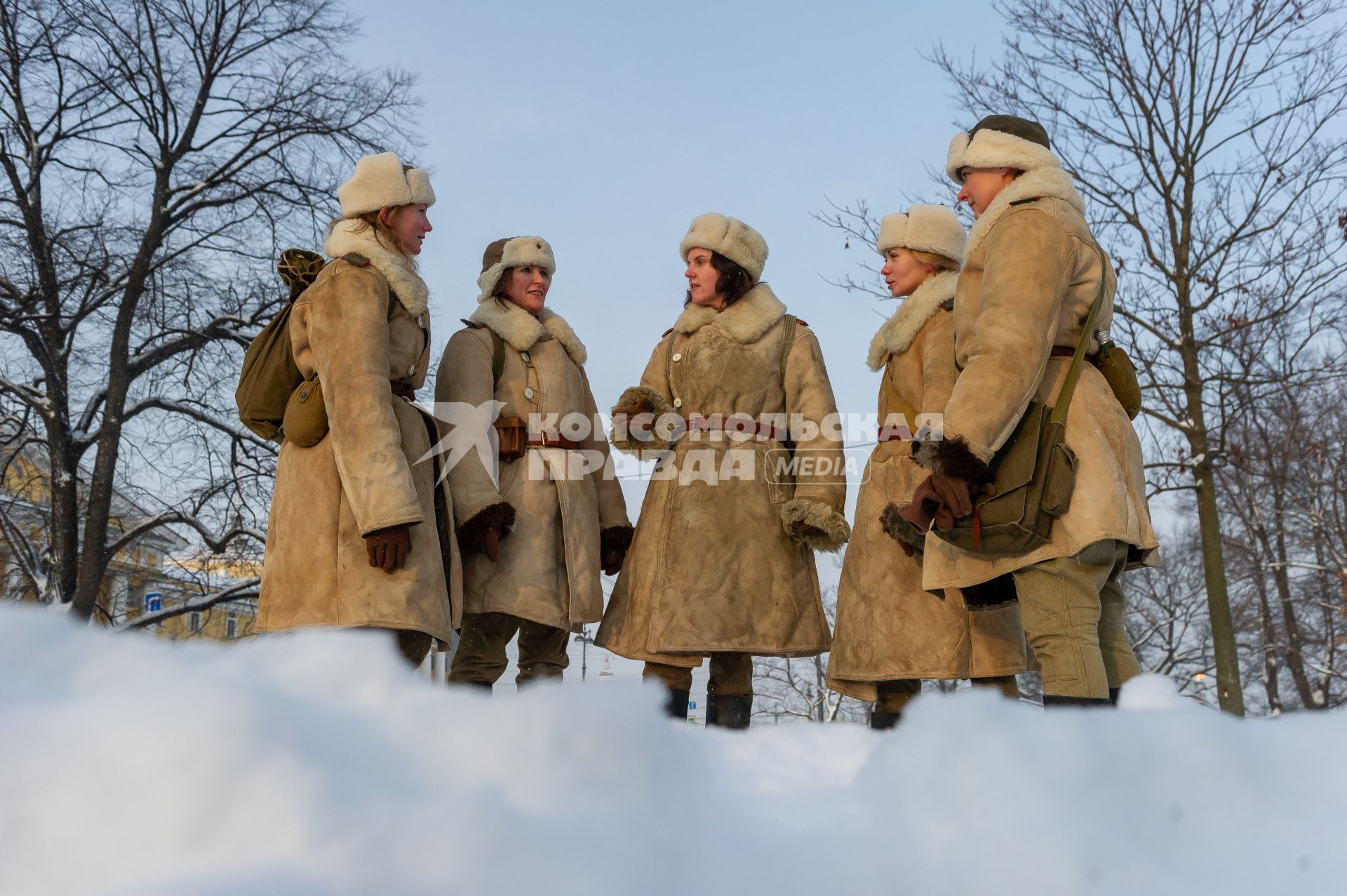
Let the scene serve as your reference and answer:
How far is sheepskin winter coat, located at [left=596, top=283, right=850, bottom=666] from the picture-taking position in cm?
448

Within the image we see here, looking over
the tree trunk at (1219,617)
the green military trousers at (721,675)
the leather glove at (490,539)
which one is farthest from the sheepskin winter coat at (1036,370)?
the tree trunk at (1219,617)

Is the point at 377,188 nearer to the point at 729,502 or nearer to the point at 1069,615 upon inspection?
the point at 729,502

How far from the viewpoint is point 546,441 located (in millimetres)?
4730

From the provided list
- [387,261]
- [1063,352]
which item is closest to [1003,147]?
[1063,352]

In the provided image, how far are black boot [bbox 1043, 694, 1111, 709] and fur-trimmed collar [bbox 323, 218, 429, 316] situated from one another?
2432 mm

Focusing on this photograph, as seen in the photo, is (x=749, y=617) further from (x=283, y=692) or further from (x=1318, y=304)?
(x=1318, y=304)

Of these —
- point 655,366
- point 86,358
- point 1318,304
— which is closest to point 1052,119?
point 1318,304

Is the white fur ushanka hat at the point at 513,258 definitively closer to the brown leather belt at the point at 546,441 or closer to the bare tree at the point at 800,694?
the brown leather belt at the point at 546,441

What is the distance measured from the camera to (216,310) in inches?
520

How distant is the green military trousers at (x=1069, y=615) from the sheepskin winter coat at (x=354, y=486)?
71.3 inches

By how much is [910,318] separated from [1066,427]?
135 cm

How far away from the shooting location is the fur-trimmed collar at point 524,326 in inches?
188

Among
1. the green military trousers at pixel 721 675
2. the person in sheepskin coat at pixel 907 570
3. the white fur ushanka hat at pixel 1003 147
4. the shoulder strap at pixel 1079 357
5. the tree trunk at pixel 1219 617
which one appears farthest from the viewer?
the tree trunk at pixel 1219 617

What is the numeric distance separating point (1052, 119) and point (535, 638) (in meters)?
8.64
